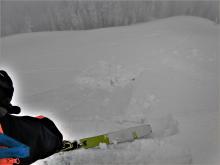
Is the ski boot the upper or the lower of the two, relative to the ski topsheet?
lower

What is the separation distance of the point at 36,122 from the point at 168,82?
1.13m

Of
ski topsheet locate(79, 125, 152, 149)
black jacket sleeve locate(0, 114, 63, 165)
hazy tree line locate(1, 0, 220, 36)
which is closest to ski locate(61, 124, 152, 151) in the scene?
ski topsheet locate(79, 125, 152, 149)

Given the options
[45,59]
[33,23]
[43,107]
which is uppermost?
[33,23]

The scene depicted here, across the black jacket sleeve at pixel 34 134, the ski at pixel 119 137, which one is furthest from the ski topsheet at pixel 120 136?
the black jacket sleeve at pixel 34 134

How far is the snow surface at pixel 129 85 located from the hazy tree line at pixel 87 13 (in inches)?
3.9

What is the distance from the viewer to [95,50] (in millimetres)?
2445

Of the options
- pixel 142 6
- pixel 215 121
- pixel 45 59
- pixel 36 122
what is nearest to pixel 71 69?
pixel 45 59

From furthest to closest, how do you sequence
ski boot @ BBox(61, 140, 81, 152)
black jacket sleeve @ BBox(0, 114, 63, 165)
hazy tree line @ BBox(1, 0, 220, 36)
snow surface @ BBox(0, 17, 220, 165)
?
hazy tree line @ BBox(1, 0, 220, 36) → snow surface @ BBox(0, 17, 220, 165) → ski boot @ BBox(61, 140, 81, 152) → black jacket sleeve @ BBox(0, 114, 63, 165)

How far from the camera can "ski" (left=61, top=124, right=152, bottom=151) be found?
5.38 ft

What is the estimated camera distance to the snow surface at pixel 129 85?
161 centimetres

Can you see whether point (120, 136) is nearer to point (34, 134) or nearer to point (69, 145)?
point (69, 145)

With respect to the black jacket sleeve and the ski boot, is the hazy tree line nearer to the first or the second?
the ski boot

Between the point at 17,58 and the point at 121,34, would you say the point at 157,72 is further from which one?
the point at 17,58

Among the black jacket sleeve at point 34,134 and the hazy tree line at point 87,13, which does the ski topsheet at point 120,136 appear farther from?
the hazy tree line at point 87,13
